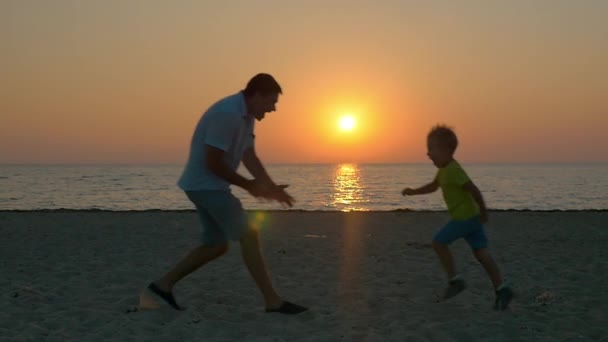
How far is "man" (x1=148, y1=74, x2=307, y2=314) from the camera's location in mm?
4406

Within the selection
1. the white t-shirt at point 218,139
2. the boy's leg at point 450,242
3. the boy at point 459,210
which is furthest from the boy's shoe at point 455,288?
the white t-shirt at point 218,139

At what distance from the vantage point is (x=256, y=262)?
487 centimetres

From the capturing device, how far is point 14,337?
14.4 feet

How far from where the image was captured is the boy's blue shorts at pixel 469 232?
5.23 m

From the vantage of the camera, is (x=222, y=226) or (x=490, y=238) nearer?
(x=222, y=226)

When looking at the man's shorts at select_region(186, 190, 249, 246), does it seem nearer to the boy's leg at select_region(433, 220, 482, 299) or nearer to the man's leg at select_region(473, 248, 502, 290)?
the boy's leg at select_region(433, 220, 482, 299)

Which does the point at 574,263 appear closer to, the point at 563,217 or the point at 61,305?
the point at 61,305

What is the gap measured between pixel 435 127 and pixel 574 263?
4076 mm

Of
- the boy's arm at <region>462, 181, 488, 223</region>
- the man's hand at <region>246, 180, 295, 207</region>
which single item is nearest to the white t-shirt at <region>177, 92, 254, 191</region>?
the man's hand at <region>246, 180, 295, 207</region>

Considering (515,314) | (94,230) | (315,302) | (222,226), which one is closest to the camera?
(222,226)

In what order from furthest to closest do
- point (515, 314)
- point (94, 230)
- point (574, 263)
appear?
point (94, 230) < point (574, 263) < point (515, 314)

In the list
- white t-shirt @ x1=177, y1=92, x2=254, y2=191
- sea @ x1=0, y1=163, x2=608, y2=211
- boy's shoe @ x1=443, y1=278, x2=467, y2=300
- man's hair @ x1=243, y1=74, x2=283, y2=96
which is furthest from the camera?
sea @ x1=0, y1=163, x2=608, y2=211

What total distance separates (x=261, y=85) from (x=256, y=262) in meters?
1.47

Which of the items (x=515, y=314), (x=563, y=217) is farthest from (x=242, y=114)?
(x=563, y=217)
